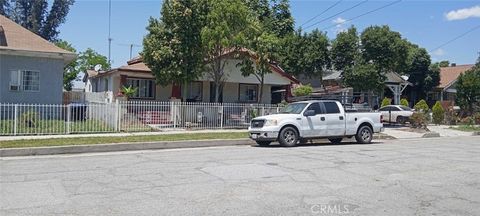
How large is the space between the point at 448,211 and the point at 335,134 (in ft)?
36.1

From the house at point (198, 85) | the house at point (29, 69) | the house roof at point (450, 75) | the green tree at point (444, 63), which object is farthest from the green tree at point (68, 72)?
the green tree at point (444, 63)

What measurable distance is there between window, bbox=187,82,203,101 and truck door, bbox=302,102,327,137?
13.7 metres

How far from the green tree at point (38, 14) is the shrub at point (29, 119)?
41.4 m

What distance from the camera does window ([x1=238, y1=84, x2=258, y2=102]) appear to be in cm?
3225

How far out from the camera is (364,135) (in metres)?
19.0

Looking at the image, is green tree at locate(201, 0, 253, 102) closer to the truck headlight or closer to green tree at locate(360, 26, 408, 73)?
the truck headlight

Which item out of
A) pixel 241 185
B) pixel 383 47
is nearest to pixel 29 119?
pixel 241 185

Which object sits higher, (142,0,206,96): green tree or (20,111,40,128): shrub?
(142,0,206,96): green tree

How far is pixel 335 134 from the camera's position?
18219mm

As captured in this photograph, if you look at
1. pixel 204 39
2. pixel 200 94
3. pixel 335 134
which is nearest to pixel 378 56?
pixel 200 94

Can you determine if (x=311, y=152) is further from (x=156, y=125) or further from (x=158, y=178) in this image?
(x=156, y=125)

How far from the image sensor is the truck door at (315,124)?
17.6 m

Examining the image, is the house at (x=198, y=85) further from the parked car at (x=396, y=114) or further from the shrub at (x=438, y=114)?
the shrub at (x=438, y=114)

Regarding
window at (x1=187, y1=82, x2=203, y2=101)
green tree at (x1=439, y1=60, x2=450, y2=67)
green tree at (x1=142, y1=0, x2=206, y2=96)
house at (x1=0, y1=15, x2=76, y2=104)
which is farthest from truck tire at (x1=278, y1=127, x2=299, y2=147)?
green tree at (x1=439, y1=60, x2=450, y2=67)
